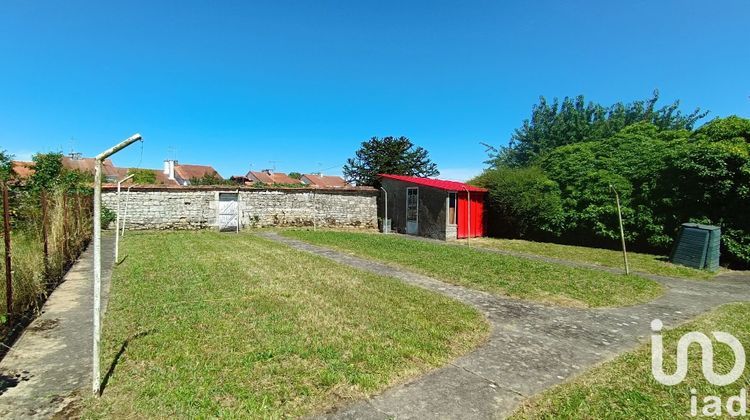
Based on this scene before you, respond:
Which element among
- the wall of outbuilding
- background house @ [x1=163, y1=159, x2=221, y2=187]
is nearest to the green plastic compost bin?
the wall of outbuilding

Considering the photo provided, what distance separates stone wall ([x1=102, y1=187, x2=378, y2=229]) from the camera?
16.7m

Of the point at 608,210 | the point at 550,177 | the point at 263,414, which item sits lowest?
the point at 263,414

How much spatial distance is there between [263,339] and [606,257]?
11216mm

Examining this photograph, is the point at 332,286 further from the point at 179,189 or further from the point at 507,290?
the point at 179,189

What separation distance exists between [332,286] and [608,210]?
11623 millimetres

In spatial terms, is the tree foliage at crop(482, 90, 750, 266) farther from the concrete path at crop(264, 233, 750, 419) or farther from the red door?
the concrete path at crop(264, 233, 750, 419)

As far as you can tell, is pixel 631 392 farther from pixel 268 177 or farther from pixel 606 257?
pixel 268 177

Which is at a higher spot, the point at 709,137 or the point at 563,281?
the point at 709,137

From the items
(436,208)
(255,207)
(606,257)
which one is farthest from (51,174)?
(606,257)

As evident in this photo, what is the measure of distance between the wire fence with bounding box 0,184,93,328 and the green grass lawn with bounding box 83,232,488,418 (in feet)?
3.20

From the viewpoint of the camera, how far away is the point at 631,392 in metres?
3.18

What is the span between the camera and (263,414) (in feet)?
9.08

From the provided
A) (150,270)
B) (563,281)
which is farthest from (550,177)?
(150,270)

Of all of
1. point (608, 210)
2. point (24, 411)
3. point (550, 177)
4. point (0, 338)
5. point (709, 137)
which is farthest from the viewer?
point (550, 177)
